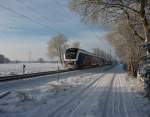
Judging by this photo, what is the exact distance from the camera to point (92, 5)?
21000mm

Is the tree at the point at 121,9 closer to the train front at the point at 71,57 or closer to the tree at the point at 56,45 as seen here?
the train front at the point at 71,57

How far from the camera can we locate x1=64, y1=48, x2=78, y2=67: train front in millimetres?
44050

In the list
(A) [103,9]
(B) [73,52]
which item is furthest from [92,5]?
(B) [73,52]

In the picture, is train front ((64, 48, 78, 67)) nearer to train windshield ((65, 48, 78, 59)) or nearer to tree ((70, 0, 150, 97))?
train windshield ((65, 48, 78, 59))

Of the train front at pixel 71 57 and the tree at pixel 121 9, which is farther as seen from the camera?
the train front at pixel 71 57

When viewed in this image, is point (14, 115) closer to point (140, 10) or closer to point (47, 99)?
point (47, 99)

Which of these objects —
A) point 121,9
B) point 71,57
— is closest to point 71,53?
point 71,57

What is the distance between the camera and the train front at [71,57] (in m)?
44.0

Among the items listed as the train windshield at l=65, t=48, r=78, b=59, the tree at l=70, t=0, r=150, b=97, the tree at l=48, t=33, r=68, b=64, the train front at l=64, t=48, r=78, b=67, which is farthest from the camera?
the tree at l=48, t=33, r=68, b=64

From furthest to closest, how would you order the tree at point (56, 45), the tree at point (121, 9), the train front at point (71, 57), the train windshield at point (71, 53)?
the tree at point (56, 45)
the train windshield at point (71, 53)
the train front at point (71, 57)
the tree at point (121, 9)

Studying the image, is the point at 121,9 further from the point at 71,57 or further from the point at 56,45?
the point at 56,45

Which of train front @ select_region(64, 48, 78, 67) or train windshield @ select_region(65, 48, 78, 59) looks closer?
train front @ select_region(64, 48, 78, 67)

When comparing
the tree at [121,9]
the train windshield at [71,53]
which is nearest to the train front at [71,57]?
the train windshield at [71,53]

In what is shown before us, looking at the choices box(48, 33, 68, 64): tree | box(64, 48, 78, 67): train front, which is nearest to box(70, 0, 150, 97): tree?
box(64, 48, 78, 67): train front
